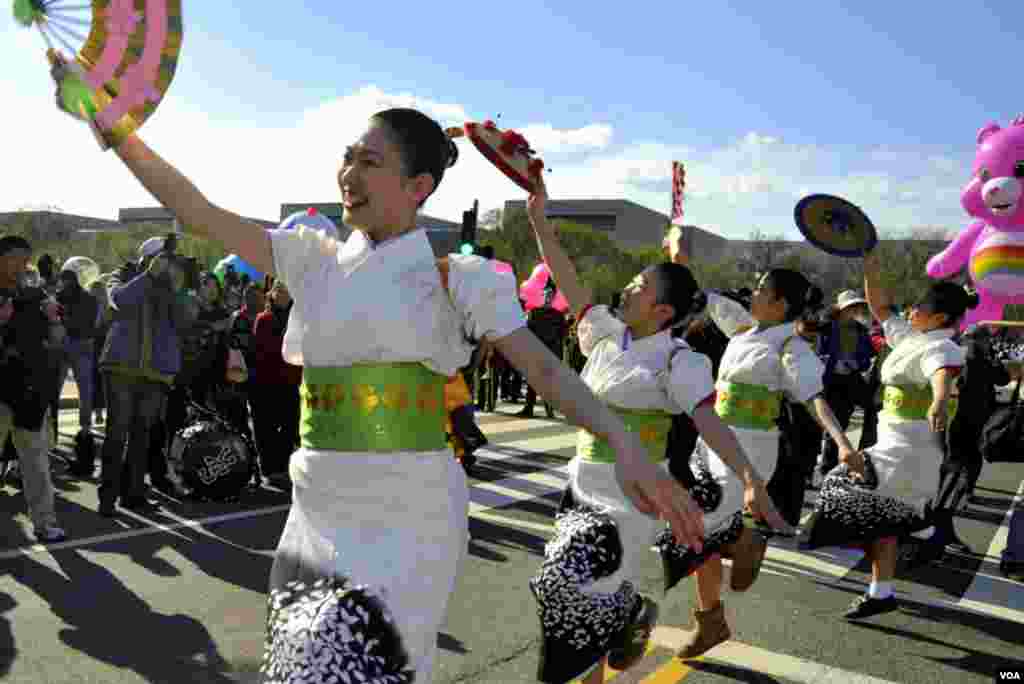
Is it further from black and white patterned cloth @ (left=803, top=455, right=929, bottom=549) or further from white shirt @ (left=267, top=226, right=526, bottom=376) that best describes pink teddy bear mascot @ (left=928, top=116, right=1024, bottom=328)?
white shirt @ (left=267, top=226, right=526, bottom=376)

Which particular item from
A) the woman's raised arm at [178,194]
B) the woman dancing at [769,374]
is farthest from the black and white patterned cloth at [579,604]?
the woman's raised arm at [178,194]

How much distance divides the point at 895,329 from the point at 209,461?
5052mm

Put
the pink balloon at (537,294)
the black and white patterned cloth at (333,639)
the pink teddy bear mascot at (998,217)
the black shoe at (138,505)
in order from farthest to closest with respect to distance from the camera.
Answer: the pink balloon at (537,294)
the pink teddy bear mascot at (998,217)
the black shoe at (138,505)
the black and white patterned cloth at (333,639)

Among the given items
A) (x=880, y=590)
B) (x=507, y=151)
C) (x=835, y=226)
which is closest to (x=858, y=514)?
(x=880, y=590)

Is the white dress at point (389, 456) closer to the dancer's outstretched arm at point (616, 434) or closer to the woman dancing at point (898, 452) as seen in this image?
the dancer's outstretched arm at point (616, 434)

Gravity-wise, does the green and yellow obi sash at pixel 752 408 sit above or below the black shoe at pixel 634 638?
above

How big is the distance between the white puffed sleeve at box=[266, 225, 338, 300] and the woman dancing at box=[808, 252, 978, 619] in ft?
12.5

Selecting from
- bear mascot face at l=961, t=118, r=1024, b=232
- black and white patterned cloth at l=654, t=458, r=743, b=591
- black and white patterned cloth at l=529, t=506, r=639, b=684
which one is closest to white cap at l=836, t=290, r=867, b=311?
bear mascot face at l=961, t=118, r=1024, b=232

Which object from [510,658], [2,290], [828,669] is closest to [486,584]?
[510,658]

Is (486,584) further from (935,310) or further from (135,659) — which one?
(935,310)

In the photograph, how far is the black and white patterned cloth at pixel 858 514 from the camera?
17.5 feet

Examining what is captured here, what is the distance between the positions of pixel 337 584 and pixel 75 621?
3.31m

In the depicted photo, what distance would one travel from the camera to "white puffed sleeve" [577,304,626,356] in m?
3.99

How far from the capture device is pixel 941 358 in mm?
5359
